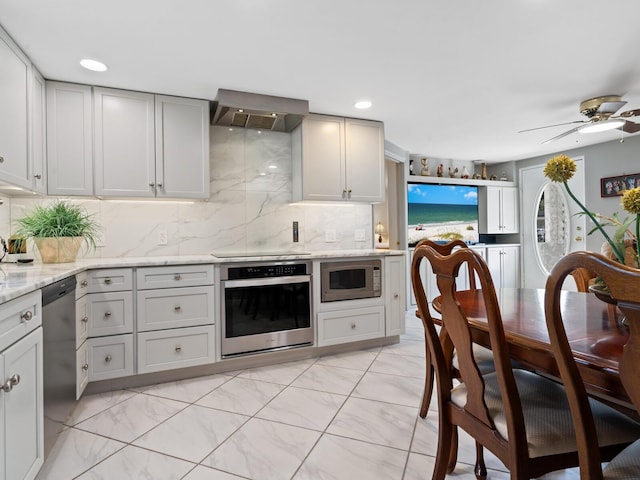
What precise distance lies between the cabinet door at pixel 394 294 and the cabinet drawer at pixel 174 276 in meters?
1.67

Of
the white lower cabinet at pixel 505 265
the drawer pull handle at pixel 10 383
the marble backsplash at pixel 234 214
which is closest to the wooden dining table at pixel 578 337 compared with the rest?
the drawer pull handle at pixel 10 383

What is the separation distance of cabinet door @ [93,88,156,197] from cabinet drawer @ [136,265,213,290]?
70cm

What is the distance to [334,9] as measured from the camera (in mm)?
1836

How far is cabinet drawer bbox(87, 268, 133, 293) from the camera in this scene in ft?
7.64

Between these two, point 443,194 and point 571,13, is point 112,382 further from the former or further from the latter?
point 443,194

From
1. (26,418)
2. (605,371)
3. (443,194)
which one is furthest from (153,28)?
(443,194)

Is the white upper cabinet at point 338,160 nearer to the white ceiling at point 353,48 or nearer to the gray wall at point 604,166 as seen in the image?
the white ceiling at point 353,48

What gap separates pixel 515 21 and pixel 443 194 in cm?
374

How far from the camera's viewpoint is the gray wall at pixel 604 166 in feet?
14.6

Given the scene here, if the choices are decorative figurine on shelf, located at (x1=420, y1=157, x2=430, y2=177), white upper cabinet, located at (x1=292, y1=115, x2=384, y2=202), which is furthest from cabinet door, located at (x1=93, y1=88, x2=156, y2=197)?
decorative figurine on shelf, located at (x1=420, y1=157, x2=430, y2=177)

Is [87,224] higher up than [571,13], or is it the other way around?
[571,13]

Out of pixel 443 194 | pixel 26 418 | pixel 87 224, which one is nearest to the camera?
pixel 26 418

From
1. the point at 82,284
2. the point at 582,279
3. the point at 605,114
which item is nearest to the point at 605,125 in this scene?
the point at 605,114

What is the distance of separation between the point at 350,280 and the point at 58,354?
2.16 meters
